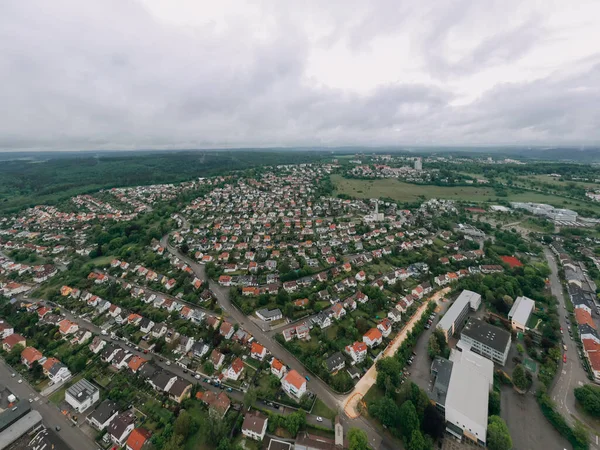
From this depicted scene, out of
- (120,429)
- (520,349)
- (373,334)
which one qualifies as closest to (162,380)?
(120,429)

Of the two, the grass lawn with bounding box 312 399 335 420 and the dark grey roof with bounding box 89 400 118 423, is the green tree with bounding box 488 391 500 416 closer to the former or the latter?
the grass lawn with bounding box 312 399 335 420

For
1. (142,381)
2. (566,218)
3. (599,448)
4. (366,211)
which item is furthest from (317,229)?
(566,218)

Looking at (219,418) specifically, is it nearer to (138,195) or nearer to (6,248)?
(6,248)

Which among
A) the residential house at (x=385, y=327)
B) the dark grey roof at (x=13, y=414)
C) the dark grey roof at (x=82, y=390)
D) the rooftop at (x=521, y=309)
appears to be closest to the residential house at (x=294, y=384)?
the residential house at (x=385, y=327)

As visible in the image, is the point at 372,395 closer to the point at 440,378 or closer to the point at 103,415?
the point at 440,378

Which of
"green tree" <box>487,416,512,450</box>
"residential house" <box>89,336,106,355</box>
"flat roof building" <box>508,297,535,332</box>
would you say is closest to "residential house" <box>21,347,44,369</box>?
"residential house" <box>89,336,106,355</box>
